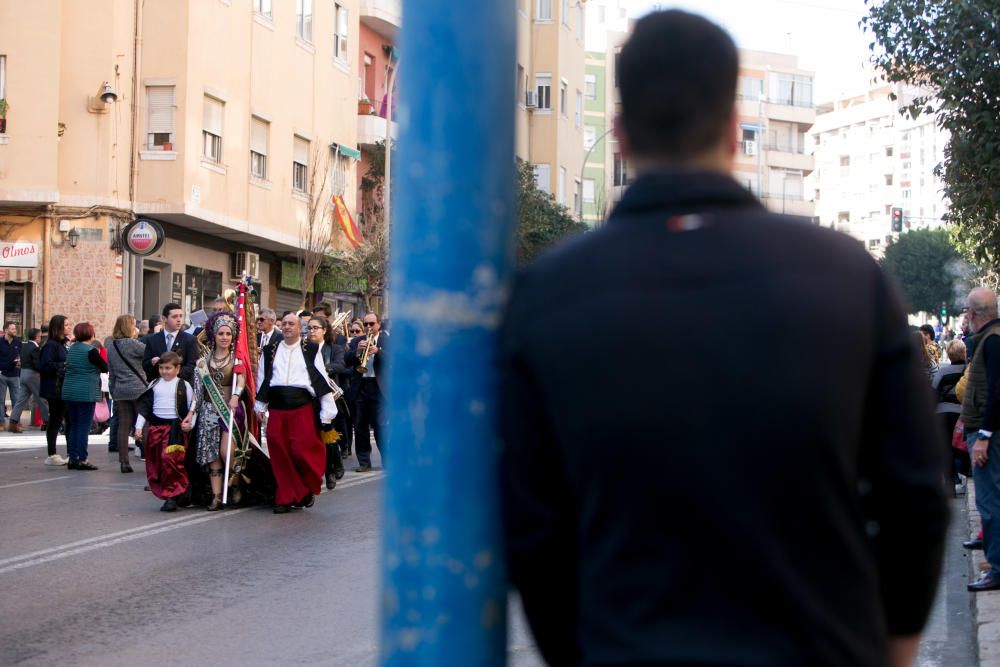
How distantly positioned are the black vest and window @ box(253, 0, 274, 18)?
2038 cm

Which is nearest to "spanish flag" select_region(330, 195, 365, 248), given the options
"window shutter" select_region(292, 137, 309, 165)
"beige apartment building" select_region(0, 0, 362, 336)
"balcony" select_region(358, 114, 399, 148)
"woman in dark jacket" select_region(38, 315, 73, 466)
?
"window shutter" select_region(292, 137, 309, 165)

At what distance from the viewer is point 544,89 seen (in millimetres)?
54250

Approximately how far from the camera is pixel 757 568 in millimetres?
1952

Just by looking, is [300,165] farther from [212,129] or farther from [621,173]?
[621,173]

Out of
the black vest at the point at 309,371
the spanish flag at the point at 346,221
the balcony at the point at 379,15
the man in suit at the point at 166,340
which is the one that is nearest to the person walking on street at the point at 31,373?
the man in suit at the point at 166,340

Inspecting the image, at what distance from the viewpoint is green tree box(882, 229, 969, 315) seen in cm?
10106

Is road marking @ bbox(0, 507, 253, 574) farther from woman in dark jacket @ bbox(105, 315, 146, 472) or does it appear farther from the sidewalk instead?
the sidewalk

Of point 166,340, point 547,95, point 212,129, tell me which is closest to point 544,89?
point 547,95

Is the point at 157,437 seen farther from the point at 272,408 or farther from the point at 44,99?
the point at 44,99

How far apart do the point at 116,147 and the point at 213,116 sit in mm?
2645

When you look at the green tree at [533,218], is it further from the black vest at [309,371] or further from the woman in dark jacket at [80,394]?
the black vest at [309,371]

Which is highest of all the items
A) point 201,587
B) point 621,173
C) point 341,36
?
point 341,36

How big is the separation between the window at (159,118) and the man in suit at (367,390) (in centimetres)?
1220

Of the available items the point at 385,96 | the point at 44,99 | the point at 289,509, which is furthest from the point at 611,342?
the point at 385,96
